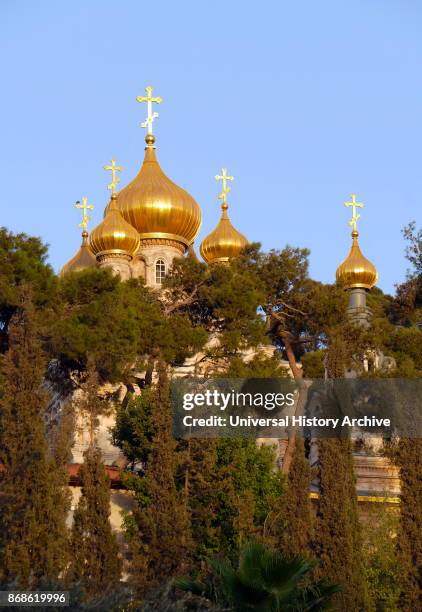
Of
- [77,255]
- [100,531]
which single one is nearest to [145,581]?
[100,531]

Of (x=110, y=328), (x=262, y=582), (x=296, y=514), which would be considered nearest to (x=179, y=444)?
(x=110, y=328)

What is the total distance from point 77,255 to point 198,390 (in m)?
22.9

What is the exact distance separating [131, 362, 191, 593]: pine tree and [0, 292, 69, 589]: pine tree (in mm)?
1587

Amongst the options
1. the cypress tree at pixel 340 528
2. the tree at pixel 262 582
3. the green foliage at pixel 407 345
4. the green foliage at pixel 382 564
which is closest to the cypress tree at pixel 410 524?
the green foliage at pixel 382 564

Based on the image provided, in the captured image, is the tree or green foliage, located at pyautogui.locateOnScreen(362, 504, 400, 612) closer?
the tree

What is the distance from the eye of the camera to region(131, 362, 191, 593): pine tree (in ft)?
59.9

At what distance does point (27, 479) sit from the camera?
16.9 metres

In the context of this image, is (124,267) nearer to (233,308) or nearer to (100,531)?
(233,308)

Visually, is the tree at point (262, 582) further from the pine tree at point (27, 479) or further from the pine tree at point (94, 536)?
the pine tree at point (94, 536)

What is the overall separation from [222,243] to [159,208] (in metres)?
4.55

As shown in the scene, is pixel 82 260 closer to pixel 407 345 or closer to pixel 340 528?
pixel 407 345

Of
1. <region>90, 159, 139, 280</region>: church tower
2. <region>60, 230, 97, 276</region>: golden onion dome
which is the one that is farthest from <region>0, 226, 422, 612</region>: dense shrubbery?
<region>60, 230, 97, 276</region>: golden onion dome

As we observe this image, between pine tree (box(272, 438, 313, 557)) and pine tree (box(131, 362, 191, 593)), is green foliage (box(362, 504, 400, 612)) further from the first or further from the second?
pine tree (box(131, 362, 191, 593))

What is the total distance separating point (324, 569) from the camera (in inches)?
752
